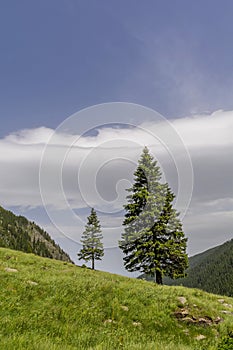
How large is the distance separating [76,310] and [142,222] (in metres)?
21.0

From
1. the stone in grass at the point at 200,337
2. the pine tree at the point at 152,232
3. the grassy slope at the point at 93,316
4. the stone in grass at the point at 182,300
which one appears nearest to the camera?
the grassy slope at the point at 93,316

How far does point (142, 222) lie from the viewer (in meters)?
32.7

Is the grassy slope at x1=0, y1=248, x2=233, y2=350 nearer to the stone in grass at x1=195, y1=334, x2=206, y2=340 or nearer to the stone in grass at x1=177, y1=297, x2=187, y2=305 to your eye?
the stone in grass at x1=195, y1=334, x2=206, y2=340

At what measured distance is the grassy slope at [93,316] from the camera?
909cm

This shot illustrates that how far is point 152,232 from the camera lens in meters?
31.8

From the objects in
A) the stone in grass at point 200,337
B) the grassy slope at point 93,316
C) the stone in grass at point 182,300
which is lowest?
the stone in grass at point 200,337

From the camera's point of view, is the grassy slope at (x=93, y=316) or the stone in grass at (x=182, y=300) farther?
the stone in grass at (x=182, y=300)

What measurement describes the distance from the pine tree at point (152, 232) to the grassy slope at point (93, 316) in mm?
14409

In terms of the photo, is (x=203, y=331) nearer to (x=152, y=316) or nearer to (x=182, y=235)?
(x=152, y=316)

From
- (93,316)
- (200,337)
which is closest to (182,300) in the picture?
(200,337)

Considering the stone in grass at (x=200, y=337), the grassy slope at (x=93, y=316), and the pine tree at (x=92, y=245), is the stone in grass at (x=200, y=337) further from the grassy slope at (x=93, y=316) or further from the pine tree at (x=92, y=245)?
the pine tree at (x=92, y=245)

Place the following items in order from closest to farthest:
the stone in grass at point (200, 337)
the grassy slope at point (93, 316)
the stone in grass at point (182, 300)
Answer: the grassy slope at point (93, 316) → the stone in grass at point (200, 337) → the stone in grass at point (182, 300)

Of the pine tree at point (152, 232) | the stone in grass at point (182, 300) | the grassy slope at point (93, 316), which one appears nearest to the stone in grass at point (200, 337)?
the grassy slope at point (93, 316)

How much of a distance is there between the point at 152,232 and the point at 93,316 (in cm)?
2038
